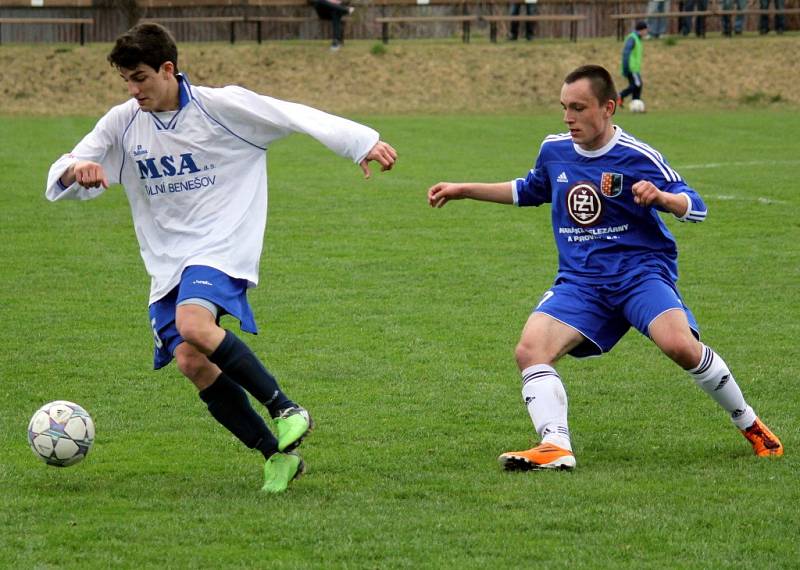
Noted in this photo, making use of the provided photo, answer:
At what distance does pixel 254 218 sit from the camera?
17.7ft

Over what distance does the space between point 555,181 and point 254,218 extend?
1422 mm

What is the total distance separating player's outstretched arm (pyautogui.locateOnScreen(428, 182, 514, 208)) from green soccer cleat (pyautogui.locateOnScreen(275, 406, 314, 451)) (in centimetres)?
124

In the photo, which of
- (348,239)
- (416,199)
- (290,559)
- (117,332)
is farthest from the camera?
(416,199)

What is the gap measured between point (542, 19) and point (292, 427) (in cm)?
2948

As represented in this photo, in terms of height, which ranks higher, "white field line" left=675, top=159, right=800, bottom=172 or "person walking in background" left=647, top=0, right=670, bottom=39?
"person walking in background" left=647, top=0, right=670, bottom=39

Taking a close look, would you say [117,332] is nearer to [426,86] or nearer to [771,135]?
[771,135]

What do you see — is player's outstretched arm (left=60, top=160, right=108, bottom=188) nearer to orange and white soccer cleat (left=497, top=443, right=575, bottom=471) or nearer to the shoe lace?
orange and white soccer cleat (left=497, top=443, right=575, bottom=471)

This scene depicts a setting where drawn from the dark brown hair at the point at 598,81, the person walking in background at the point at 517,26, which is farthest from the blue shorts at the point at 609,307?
the person walking in background at the point at 517,26

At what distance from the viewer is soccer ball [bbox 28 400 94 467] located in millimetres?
5238

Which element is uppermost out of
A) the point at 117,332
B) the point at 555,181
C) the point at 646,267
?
the point at 555,181

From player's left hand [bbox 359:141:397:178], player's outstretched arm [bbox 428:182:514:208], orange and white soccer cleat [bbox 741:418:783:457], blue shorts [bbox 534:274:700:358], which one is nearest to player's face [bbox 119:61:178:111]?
player's left hand [bbox 359:141:397:178]

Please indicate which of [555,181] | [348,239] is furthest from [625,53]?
[555,181]

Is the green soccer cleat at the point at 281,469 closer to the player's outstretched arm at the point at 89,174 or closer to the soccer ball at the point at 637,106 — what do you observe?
the player's outstretched arm at the point at 89,174

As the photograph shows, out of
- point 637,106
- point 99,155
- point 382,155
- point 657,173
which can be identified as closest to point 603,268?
point 657,173
